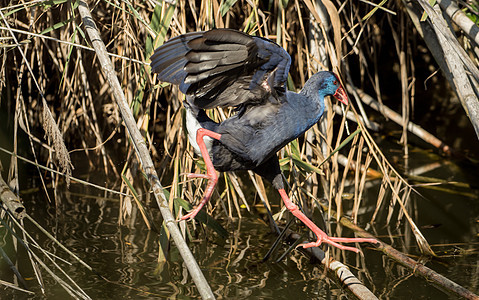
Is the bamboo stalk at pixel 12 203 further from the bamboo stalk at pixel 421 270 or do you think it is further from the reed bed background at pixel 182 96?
the bamboo stalk at pixel 421 270

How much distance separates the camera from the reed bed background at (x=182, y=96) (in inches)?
91.3

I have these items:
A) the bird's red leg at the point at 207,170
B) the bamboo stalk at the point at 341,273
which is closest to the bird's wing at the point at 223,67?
the bird's red leg at the point at 207,170

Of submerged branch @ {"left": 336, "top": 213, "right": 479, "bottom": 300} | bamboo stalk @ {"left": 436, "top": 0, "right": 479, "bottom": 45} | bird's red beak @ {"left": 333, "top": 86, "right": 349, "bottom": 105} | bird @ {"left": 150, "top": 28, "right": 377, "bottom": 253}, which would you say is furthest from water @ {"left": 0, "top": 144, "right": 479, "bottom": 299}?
bamboo stalk @ {"left": 436, "top": 0, "right": 479, "bottom": 45}

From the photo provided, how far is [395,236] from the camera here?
2869 mm

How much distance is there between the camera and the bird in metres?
1.77

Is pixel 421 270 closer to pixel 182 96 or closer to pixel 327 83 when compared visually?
pixel 327 83

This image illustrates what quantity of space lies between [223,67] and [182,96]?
735 mm

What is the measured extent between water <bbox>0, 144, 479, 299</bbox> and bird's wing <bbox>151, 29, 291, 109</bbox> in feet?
2.68

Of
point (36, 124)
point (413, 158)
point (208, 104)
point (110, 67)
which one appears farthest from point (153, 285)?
point (413, 158)

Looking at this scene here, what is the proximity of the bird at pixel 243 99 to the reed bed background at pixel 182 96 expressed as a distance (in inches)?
8.4

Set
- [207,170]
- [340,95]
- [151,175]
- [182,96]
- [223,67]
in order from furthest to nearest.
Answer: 1. [182,96]
2. [340,95]
3. [207,170]
4. [223,67]
5. [151,175]

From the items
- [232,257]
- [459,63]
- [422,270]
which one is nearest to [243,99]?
[459,63]

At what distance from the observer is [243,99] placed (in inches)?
78.9

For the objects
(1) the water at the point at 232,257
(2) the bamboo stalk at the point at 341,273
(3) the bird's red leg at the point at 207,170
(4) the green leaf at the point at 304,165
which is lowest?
(1) the water at the point at 232,257
